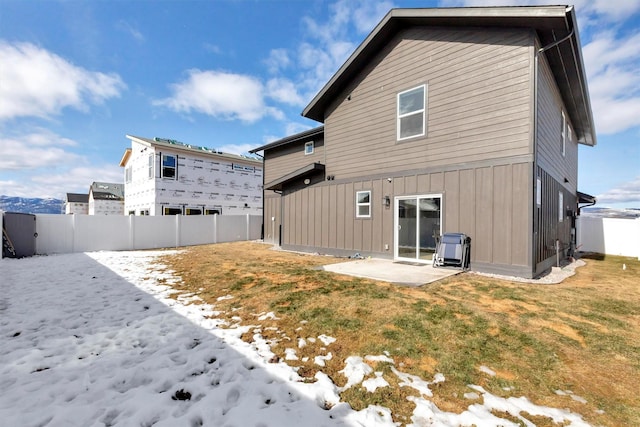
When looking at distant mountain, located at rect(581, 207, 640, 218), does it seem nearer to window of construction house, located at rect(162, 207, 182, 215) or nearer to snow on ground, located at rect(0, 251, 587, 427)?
snow on ground, located at rect(0, 251, 587, 427)

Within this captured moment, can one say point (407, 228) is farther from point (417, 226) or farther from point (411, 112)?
point (411, 112)

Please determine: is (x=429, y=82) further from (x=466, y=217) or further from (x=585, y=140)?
(x=585, y=140)

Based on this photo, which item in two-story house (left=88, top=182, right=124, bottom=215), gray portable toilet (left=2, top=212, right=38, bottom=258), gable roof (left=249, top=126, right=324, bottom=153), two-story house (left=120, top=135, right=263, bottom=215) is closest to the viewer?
gray portable toilet (left=2, top=212, right=38, bottom=258)

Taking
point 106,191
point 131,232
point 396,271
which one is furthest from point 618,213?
point 106,191

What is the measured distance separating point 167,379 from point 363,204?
25.9 ft

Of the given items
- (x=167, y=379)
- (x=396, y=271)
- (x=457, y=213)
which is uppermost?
(x=457, y=213)

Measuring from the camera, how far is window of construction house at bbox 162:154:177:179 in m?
19.2

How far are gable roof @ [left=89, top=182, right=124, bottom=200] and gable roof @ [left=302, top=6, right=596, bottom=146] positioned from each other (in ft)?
111

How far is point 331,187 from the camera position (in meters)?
10.6

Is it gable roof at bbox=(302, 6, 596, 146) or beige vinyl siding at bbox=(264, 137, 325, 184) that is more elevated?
gable roof at bbox=(302, 6, 596, 146)

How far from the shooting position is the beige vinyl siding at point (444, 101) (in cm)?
648

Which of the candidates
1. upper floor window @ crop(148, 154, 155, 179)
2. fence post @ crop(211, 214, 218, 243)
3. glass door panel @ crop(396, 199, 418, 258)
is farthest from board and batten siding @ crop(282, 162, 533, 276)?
upper floor window @ crop(148, 154, 155, 179)

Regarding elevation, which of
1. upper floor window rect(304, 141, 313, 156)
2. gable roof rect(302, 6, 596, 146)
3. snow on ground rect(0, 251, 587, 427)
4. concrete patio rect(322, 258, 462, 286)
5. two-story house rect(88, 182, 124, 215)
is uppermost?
gable roof rect(302, 6, 596, 146)

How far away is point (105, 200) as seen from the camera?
32.0 meters
